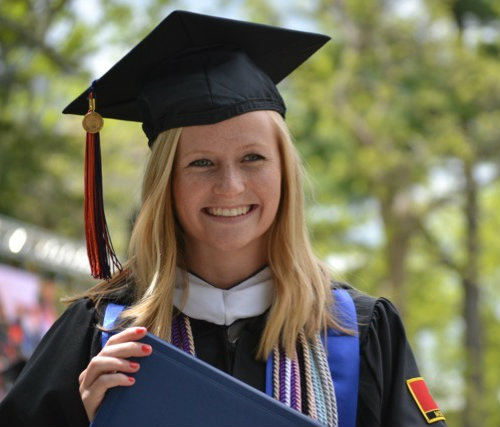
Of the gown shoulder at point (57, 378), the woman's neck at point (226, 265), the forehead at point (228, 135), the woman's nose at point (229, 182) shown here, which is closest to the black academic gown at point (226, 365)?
the gown shoulder at point (57, 378)

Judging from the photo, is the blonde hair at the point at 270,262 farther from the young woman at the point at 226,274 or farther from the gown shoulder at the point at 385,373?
the gown shoulder at the point at 385,373

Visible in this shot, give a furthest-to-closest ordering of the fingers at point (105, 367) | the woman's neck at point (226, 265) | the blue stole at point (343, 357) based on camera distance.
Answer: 1. the woman's neck at point (226, 265)
2. the blue stole at point (343, 357)
3. the fingers at point (105, 367)

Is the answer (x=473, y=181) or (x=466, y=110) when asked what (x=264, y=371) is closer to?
(x=466, y=110)

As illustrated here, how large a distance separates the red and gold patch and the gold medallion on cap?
1076 mm

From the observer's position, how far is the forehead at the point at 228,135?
7.63ft

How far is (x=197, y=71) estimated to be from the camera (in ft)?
8.09

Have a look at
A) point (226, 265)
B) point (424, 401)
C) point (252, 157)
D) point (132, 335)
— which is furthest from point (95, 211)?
point (424, 401)

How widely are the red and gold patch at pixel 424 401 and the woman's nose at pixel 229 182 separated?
2.11 ft

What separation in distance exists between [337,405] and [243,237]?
1.58ft

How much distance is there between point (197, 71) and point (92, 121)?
33 centimetres

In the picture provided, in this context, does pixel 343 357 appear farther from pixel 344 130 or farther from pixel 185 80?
pixel 344 130

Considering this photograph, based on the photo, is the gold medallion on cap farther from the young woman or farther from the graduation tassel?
the young woman

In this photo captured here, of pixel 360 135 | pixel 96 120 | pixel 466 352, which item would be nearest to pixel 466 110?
pixel 360 135

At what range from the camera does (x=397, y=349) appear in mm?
2383
